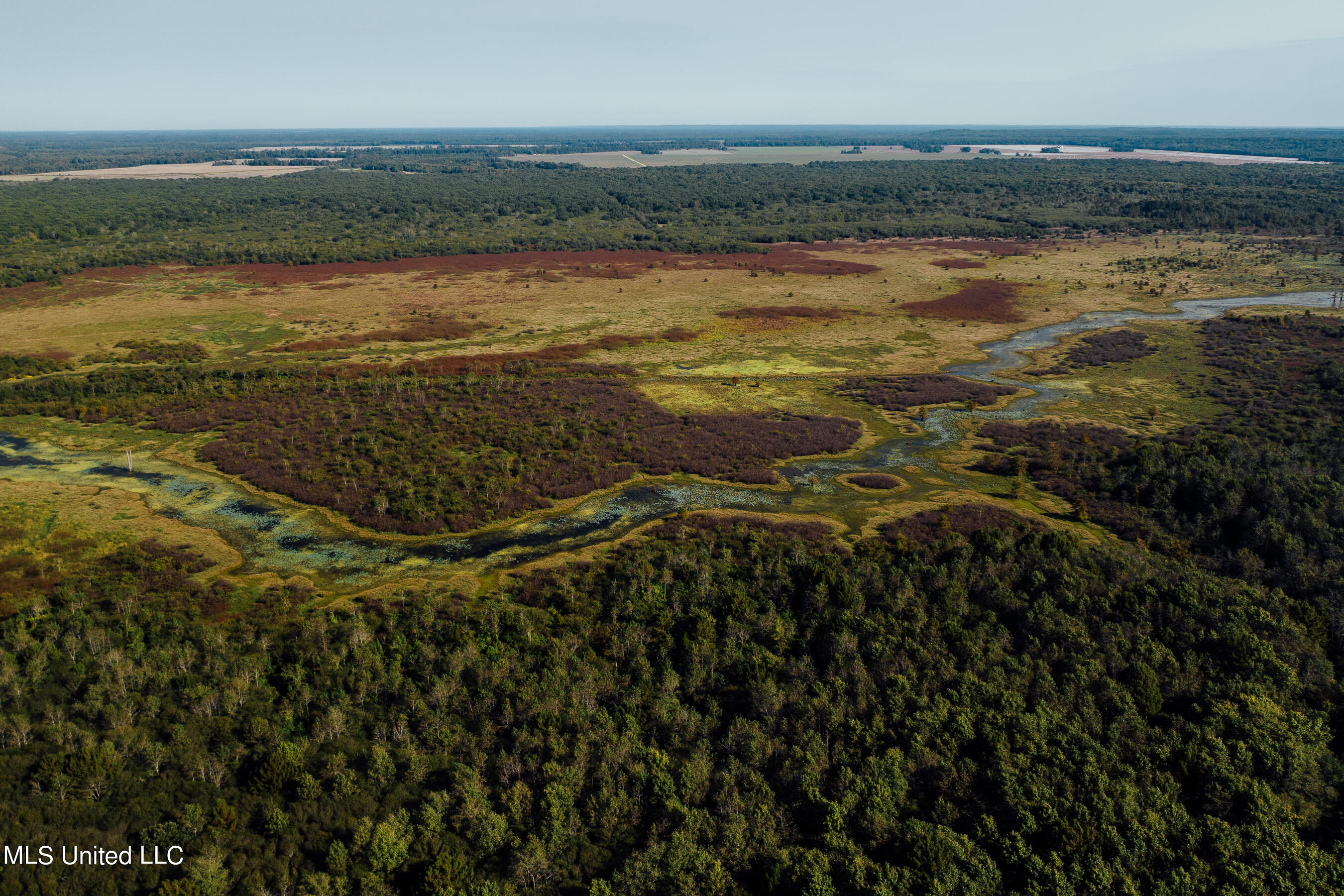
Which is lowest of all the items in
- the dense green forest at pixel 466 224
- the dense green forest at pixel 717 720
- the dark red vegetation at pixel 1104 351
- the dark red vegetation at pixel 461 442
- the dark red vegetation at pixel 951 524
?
the dense green forest at pixel 717 720

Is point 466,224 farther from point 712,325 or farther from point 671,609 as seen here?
point 671,609

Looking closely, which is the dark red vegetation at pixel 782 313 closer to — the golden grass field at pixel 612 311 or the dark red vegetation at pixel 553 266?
the golden grass field at pixel 612 311

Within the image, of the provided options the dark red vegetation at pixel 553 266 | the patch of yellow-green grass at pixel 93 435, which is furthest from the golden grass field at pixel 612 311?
the patch of yellow-green grass at pixel 93 435

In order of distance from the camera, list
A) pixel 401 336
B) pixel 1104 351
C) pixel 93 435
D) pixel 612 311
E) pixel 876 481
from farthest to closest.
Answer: pixel 612 311 < pixel 401 336 < pixel 1104 351 < pixel 93 435 < pixel 876 481

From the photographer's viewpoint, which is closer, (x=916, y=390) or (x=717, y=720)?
(x=717, y=720)

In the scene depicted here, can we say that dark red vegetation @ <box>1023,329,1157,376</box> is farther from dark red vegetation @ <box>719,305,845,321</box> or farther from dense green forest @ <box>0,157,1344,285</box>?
dense green forest @ <box>0,157,1344,285</box>

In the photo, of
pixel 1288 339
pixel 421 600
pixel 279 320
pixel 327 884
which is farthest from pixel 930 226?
pixel 327 884

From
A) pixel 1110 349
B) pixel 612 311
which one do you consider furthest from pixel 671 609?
pixel 612 311
